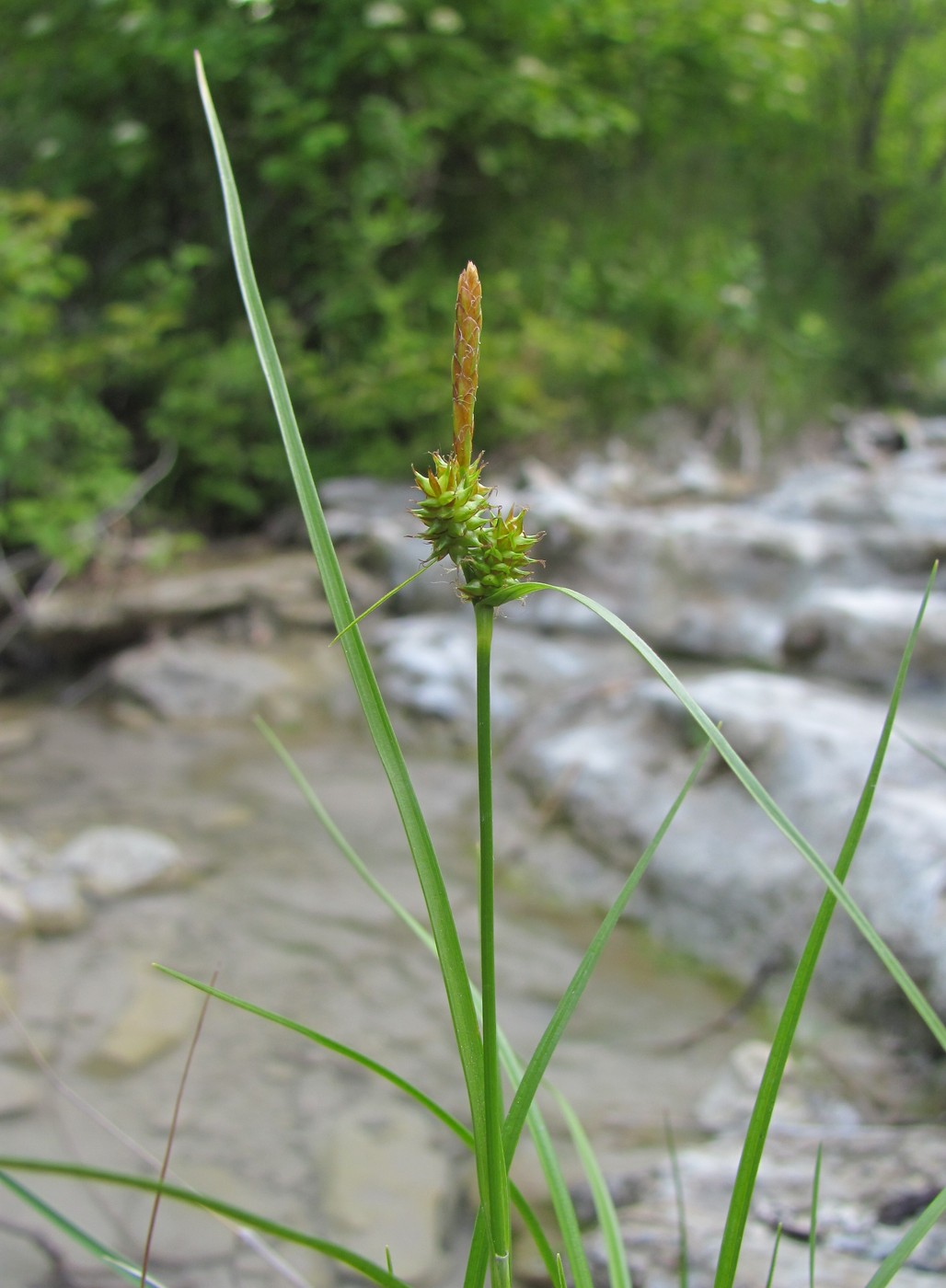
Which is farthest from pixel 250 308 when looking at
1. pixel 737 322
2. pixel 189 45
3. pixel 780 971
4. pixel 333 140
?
pixel 737 322

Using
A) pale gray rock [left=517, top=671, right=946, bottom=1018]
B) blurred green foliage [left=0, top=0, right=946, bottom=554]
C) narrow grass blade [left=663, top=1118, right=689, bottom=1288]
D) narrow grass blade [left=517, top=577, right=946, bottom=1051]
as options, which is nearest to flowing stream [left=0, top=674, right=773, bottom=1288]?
pale gray rock [left=517, top=671, right=946, bottom=1018]

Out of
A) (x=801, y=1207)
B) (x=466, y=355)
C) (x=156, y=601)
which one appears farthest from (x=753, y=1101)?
(x=156, y=601)

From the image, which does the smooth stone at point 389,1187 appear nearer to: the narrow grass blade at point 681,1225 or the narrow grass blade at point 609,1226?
the narrow grass blade at point 681,1225

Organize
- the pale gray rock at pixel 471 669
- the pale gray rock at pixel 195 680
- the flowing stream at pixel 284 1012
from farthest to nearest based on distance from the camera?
the pale gray rock at pixel 195 680 < the pale gray rock at pixel 471 669 < the flowing stream at pixel 284 1012

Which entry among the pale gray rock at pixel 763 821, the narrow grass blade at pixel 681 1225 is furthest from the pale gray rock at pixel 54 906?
the narrow grass blade at pixel 681 1225

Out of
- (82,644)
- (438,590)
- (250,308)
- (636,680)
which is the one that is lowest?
(250,308)

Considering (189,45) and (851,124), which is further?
(851,124)

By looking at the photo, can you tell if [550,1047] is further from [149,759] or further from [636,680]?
[149,759]
